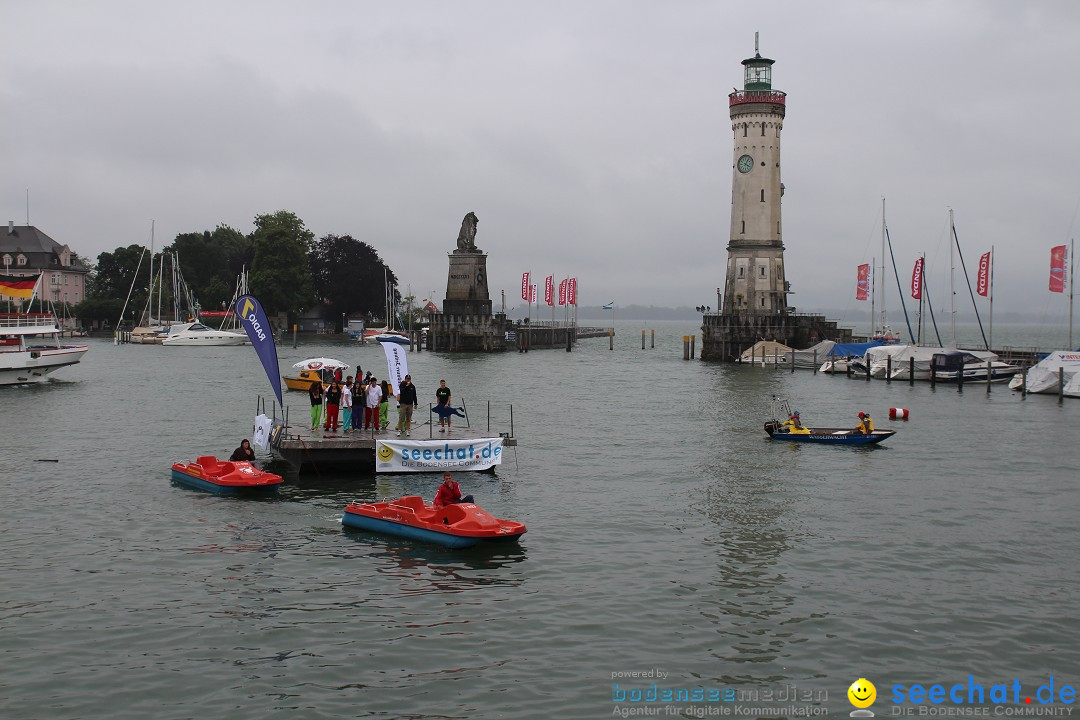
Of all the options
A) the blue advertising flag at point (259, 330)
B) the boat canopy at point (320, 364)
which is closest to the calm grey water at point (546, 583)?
the blue advertising flag at point (259, 330)

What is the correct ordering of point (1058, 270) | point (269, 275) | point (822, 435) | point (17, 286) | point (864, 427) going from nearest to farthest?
point (864, 427) < point (822, 435) < point (17, 286) < point (1058, 270) < point (269, 275)

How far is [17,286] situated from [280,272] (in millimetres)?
79937

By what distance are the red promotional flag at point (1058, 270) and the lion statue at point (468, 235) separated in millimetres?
57770

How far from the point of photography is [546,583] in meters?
18.6

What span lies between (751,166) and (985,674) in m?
80.4

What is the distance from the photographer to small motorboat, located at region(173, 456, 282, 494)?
25844mm

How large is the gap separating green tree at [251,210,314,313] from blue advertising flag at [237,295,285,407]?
374 feet

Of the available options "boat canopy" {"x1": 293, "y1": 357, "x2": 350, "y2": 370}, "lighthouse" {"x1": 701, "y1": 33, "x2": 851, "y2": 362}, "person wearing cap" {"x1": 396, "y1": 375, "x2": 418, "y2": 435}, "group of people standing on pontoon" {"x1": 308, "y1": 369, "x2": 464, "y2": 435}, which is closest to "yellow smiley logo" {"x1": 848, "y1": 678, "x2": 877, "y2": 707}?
"person wearing cap" {"x1": 396, "y1": 375, "x2": 418, "y2": 435}

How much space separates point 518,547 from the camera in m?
21.1

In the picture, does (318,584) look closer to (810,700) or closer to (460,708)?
(460,708)

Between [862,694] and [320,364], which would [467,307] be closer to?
[320,364]

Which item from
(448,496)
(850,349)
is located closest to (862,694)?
(448,496)

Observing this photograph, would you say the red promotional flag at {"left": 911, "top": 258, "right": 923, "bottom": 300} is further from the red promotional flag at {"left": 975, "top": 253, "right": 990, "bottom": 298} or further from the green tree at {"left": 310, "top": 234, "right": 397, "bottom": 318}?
the green tree at {"left": 310, "top": 234, "right": 397, "bottom": 318}

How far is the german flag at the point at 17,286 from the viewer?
61312mm
